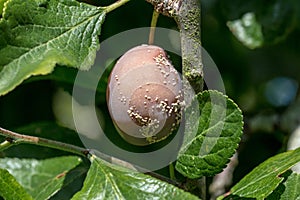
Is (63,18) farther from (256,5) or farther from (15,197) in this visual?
(256,5)

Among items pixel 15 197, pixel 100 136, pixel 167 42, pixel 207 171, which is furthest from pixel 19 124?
pixel 207 171

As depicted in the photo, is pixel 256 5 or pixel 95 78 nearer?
pixel 95 78

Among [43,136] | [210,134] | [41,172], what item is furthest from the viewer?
[43,136]

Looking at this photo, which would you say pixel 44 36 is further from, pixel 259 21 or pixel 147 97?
pixel 259 21

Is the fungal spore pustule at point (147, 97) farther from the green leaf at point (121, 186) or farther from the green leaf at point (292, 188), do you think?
the green leaf at point (292, 188)

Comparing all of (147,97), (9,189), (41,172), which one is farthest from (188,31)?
(41,172)

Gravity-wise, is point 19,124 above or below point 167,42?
below

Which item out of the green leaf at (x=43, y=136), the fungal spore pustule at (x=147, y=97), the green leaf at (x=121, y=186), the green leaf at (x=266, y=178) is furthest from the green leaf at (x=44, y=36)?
the green leaf at (x=43, y=136)
